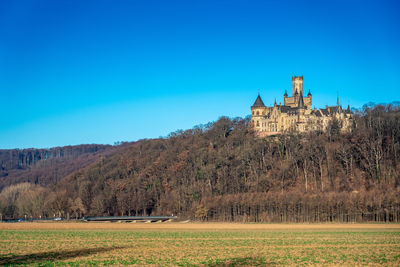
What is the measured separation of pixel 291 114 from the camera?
175 m

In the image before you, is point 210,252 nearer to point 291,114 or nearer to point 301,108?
point 301,108

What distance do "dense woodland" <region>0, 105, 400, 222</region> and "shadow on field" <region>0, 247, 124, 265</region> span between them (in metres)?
59.5

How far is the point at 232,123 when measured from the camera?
17638cm

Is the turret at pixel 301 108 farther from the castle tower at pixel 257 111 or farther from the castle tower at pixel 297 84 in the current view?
the castle tower at pixel 297 84

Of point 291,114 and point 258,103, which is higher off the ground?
point 258,103

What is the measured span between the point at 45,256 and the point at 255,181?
9108 cm

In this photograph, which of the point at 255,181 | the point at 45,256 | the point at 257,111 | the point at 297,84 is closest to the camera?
the point at 45,256

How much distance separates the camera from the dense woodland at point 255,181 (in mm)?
94438

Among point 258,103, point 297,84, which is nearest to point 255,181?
point 258,103

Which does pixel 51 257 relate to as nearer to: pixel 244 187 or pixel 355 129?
pixel 244 187

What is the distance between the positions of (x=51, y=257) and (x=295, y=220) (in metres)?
63.8

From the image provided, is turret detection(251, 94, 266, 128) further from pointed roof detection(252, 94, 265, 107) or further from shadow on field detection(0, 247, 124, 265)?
shadow on field detection(0, 247, 124, 265)

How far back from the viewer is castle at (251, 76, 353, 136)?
544 ft

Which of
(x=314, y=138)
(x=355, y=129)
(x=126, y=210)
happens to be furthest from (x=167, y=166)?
(x=355, y=129)
